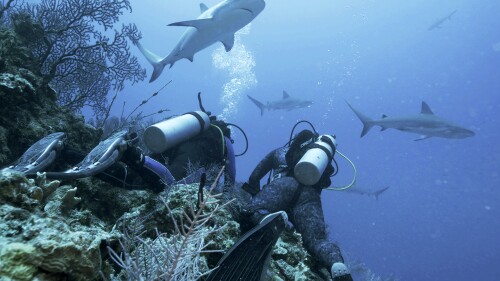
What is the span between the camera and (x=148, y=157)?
4.25 meters

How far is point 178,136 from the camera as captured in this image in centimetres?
452

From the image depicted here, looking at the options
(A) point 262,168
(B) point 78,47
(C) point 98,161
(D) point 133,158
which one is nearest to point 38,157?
(C) point 98,161

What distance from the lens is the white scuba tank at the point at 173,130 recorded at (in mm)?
4266

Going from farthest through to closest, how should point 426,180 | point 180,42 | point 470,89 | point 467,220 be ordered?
1. point 426,180
2. point 467,220
3. point 470,89
4. point 180,42

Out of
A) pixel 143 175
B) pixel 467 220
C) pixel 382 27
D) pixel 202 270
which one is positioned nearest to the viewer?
pixel 202 270

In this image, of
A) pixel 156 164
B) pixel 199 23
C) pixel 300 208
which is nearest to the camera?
pixel 156 164

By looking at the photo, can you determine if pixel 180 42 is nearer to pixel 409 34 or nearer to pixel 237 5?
pixel 237 5

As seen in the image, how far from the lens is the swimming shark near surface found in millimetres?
7012

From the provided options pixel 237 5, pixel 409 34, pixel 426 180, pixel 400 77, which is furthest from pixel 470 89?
pixel 237 5

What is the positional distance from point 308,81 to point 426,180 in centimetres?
6667

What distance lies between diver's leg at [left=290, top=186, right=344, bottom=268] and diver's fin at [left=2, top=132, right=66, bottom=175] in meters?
3.31

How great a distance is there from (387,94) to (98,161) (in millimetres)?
143753

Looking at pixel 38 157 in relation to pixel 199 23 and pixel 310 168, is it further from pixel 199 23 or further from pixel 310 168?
pixel 199 23

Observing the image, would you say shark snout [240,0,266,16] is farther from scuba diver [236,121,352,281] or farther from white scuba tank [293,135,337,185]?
white scuba tank [293,135,337,185]
